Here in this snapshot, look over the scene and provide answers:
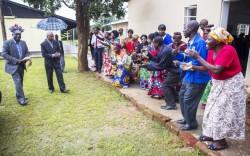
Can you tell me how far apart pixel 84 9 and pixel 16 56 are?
4.43 meters

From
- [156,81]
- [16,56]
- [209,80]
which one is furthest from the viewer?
[156,81]

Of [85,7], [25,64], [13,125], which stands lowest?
[13,125]

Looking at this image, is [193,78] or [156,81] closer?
[193,78]

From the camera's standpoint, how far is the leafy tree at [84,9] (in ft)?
26.3

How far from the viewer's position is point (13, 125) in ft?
14.9

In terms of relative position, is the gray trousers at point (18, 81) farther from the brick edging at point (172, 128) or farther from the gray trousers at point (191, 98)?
the gray trousers at point (191, 98)

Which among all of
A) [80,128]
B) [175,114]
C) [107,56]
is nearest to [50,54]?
[107,56]

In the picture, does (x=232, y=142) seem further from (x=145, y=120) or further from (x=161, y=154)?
(x=145, y=120)

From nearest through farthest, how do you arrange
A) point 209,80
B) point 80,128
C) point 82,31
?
point 209,80
point 80,128
point 82,31

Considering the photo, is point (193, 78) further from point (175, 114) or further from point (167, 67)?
point (175, 114)

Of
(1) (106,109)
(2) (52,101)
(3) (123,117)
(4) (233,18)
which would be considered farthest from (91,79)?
(4) (233,18)

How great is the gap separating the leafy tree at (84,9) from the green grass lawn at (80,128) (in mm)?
3154

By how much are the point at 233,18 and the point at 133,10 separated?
622 cm

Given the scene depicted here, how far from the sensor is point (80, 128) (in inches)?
171
